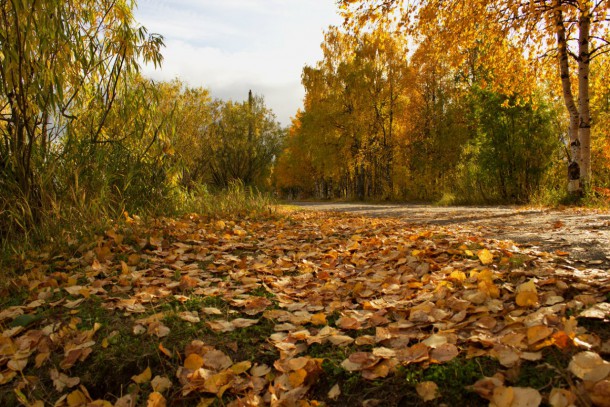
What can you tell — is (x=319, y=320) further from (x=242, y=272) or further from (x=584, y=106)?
(x=584, y=106)

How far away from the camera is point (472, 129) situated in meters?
17.1

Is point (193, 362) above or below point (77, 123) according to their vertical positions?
below

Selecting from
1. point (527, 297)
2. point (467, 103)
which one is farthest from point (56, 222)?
point (467, 103)

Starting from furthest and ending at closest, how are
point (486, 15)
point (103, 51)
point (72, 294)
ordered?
point (486, 15)
point (103, 51)
point (72, 294)

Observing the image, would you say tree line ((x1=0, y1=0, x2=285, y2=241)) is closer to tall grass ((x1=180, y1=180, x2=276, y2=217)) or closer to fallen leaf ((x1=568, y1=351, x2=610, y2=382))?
tall grass ((x1=180, y1=180, x2=276, y2=217))

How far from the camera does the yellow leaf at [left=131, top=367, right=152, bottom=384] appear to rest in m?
1.61

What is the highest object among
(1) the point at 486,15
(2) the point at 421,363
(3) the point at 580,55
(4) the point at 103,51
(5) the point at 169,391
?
(1) the point at 486,15

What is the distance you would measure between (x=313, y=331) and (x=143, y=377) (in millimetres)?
779

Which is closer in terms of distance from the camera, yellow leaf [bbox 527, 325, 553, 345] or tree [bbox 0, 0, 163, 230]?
yellow leaf [bbox 527, 325, 553, 345]

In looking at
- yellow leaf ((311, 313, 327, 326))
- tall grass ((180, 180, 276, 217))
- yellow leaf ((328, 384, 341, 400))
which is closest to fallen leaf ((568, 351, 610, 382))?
yellow leaf ((328, 384, 341, 400))

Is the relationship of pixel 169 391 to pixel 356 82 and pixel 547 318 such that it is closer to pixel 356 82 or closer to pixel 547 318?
pixel 547 318

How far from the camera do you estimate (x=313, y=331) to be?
6.15 ft

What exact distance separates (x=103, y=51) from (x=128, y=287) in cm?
361

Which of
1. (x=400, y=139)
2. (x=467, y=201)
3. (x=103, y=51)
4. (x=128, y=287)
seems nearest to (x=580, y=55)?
(x=467, y=201)
